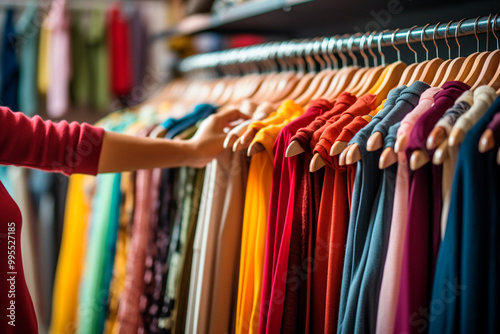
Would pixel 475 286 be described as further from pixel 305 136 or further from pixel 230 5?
pixel 230 5

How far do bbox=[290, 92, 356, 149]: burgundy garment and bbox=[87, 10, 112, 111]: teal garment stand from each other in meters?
1.92

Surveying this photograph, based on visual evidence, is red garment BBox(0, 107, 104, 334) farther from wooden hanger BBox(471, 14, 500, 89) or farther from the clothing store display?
wooden hanger BBox(471, 14, 500, 89)

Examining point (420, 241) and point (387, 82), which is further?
point (387, 82)

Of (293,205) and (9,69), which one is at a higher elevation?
(9,69)

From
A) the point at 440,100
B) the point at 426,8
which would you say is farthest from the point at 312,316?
the point at 426,8

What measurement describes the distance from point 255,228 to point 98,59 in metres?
1.97

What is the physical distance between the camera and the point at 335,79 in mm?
1251

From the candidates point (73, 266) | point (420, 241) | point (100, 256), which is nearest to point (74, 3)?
point (73, 266)

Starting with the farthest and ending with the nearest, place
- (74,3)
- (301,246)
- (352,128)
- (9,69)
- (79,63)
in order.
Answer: (74,3) → (79,63) → (9,69) → (301,246) → (352,128)

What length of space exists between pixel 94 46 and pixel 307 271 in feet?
7.17

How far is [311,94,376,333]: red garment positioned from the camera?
0.91m

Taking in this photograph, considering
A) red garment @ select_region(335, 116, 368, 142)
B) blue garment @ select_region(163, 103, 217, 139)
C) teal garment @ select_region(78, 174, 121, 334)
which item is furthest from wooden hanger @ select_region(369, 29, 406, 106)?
teal garment @ select_region(78, 174, 121, 334)

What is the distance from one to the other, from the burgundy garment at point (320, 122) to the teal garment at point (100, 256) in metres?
0.73

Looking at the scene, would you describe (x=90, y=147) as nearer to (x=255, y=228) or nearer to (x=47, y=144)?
(x=47, y=144)
